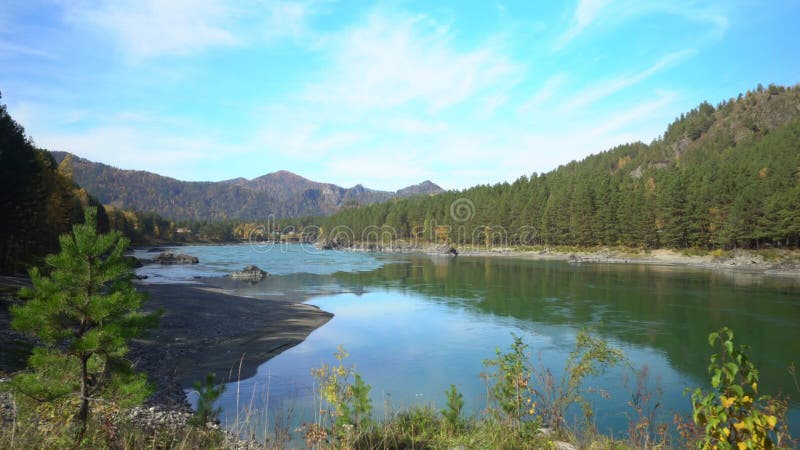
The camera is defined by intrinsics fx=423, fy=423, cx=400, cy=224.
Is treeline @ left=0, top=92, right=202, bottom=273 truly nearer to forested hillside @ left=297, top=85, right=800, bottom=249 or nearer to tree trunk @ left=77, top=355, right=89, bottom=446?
tree trunk @ left=77, top=355, right=89, bottom=446

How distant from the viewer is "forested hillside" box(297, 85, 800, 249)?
66812mm

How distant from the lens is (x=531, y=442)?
6691 mm

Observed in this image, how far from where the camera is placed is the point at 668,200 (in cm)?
8188

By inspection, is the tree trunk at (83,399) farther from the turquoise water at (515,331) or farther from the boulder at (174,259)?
the boulder at (174,259)

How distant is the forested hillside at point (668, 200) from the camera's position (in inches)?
2630

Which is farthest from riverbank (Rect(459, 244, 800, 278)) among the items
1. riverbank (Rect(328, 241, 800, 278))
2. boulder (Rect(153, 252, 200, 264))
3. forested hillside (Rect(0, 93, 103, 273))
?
forested hillside (Rect(0, 93, 103, 273))

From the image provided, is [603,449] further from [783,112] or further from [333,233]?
[783,112]

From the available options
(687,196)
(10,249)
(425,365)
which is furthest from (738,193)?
(10,249)

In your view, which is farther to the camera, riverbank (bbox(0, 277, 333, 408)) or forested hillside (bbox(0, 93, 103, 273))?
forested hillside (bbox(0, 93, 103, 273))

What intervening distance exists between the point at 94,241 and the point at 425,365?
584 inches

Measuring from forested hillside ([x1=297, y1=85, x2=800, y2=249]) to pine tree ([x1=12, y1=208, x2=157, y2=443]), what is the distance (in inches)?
3062

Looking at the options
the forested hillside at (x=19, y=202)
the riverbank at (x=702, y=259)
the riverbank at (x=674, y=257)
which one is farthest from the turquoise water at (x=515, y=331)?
the forested hillside at (x=19, y=202)

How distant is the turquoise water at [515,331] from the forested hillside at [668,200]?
86.3 feet

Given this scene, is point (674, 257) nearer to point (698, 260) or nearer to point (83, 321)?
point (698, 260)
